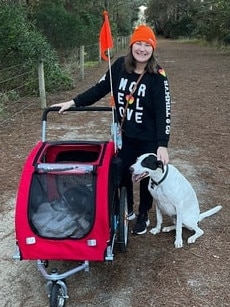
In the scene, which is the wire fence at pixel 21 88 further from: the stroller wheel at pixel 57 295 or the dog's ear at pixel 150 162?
the stroller wheel at pixel 57 295

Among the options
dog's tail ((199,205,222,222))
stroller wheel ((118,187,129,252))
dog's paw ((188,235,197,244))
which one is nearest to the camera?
stroller wheel ((118,187,129,252))

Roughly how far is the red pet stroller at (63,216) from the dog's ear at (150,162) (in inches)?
18.1

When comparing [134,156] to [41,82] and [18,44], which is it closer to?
[18,44]

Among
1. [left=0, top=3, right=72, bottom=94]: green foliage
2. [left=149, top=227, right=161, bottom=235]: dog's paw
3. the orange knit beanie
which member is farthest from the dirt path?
[left=0, top=3, right=72, bottom=94]: green foliage

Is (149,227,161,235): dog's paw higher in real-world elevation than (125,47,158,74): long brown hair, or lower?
lower

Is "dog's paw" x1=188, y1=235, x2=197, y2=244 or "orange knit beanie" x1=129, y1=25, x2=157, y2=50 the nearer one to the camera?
"orange knit beanie" x1=129, y1=25, x2=157, y2=50

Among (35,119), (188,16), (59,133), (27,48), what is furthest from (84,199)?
(188,16)

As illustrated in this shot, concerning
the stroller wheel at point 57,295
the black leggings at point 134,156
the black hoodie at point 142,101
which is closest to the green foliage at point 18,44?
the black hoodie at point 142,101

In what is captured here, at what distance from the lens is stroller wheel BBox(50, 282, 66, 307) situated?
263 centimetres

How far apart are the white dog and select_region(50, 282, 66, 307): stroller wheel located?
0.99m

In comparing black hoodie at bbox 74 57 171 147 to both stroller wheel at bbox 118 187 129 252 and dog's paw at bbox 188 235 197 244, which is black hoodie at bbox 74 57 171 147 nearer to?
stroller wheel at bbox 118 187 129 252

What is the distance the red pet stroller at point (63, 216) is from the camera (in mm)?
2613

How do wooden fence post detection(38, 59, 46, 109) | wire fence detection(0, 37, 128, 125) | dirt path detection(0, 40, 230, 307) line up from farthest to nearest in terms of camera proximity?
wooden fence post detection(38, 59, 46, 109) → wire fence detection(0, 37, 128, 125) → dirt path detection(0, 40, 230, 307)

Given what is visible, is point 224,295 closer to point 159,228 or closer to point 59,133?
point 159,228
